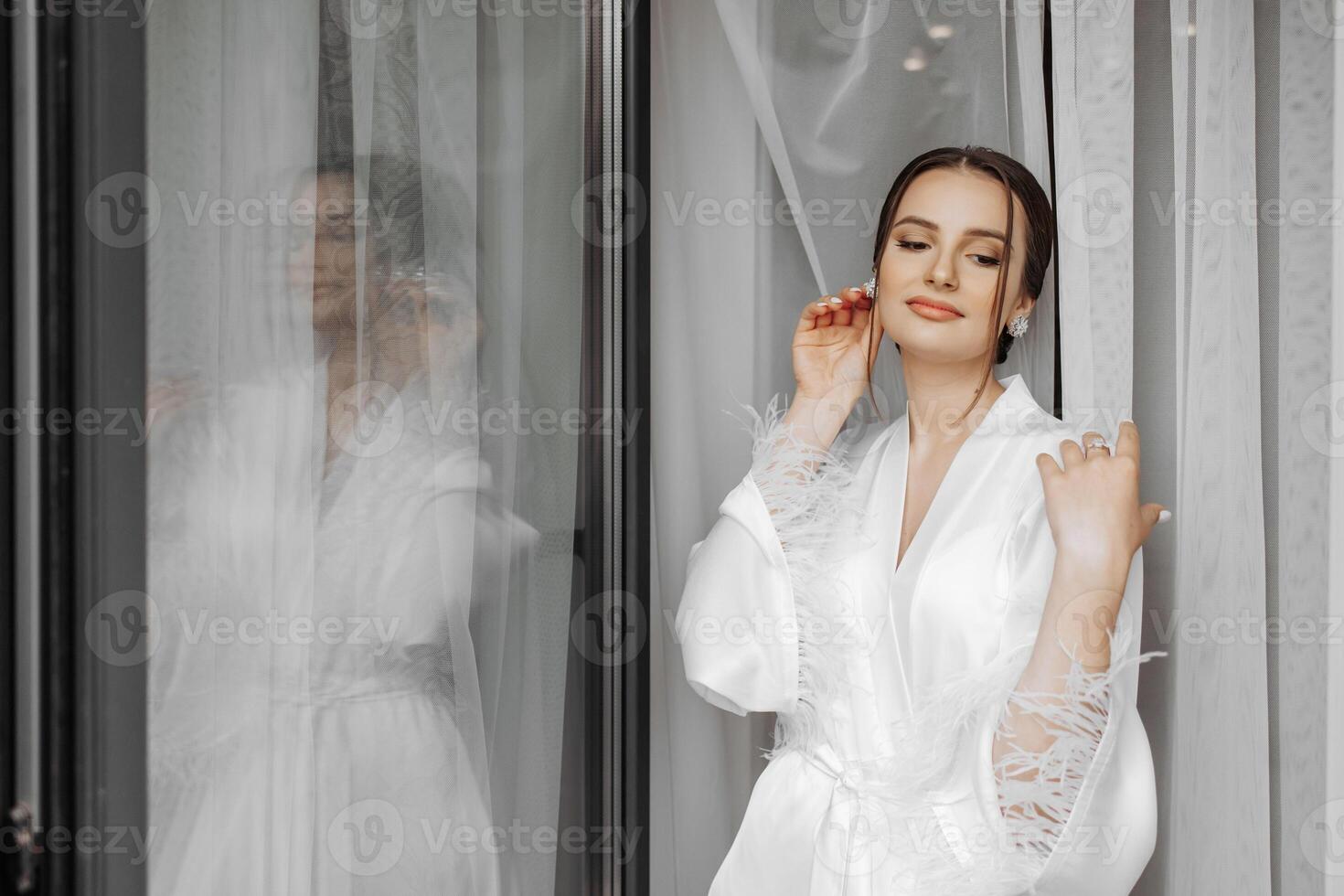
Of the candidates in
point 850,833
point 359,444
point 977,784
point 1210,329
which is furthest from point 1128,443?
point 359,444

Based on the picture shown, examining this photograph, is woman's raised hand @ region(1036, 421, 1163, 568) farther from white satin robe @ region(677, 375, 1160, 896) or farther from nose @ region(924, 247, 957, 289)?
nose @ region(924, 247, 957, 289)

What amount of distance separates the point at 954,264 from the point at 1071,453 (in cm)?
27

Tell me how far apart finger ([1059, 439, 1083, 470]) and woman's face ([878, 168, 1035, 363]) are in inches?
6.5

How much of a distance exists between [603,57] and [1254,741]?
123 cm

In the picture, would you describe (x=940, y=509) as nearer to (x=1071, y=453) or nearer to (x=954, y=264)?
(x=1071, y=453)

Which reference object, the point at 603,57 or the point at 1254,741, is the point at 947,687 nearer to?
the point at 1254,741

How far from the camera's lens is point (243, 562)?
923 mm

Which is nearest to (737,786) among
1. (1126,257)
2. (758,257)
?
(758,257)

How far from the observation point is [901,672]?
122 centimetres

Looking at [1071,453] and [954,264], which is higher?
[954,264]

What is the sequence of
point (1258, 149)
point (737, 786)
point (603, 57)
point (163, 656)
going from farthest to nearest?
point (737, 786)
point (603, 57)
point (1258, 149)
point (163, 656)

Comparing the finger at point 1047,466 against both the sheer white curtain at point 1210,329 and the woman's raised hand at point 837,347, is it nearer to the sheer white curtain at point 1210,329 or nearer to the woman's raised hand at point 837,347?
the sheer white curtain at point 1210,329

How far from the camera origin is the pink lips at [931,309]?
122 cm

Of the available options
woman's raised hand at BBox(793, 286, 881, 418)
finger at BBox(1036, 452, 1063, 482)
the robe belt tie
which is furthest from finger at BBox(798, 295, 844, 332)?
the robe belt tie
